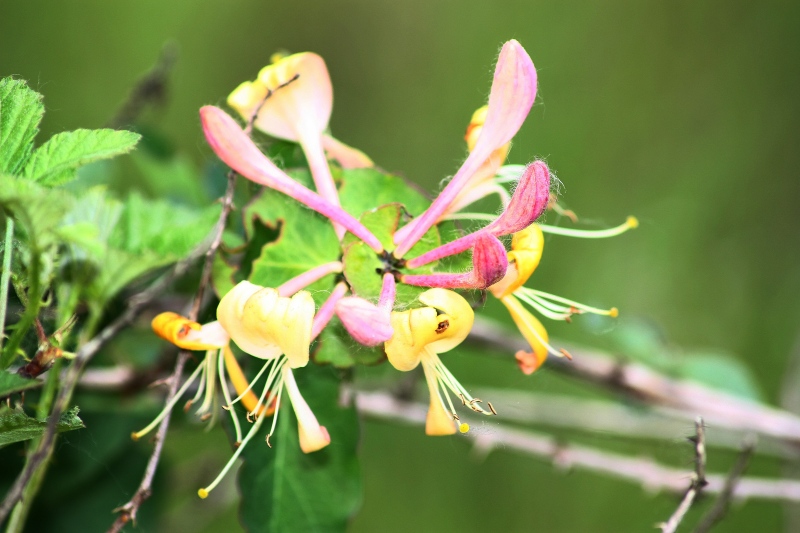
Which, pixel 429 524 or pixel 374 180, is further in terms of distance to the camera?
pixel 429 524

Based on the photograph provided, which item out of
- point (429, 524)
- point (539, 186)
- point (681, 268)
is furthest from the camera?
point (681, 268)

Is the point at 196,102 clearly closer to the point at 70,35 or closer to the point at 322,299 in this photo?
the point at 70,35

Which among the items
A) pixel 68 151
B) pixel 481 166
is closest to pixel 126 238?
pixel 68 151

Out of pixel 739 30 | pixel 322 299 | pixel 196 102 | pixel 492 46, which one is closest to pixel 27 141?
pixel 322 299

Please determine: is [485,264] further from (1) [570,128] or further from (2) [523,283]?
(1) [570,128]

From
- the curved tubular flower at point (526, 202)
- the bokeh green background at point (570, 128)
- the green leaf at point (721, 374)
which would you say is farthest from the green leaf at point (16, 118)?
the bokeh green background at point (570, 128)

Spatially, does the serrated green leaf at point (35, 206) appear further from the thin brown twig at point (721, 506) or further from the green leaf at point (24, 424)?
the thin brown twig at point (721, 506)
